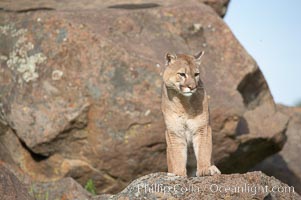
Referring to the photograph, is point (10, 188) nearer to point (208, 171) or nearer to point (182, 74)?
point (208, 171)

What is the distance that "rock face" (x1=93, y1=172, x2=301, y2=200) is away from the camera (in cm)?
819

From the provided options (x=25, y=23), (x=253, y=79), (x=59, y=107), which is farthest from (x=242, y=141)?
(x=25, y=23)

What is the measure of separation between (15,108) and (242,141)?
4.38 metres

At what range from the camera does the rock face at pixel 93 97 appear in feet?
43.7

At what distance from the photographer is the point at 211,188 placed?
8258mm

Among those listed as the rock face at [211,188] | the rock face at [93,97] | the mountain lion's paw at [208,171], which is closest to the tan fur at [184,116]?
the mountain lion's paw at [208,171]

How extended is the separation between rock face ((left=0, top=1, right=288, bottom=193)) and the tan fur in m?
2.41

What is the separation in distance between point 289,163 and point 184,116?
6.85 meters

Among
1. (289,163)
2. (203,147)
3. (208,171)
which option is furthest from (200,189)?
(289,163)

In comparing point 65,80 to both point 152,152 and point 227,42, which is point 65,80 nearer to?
point 152,152

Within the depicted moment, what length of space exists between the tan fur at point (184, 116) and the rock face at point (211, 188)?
196 centimetres

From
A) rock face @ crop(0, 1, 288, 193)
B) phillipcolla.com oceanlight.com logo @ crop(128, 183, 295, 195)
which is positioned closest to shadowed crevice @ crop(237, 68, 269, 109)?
rock face @ crop(0, 1, 288, 193)

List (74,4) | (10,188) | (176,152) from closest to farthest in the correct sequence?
(10,188) → (176,152) → (74,4)

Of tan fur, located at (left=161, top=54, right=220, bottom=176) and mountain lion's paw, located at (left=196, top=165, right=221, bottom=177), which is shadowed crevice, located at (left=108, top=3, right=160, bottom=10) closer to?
tan fur, located at (left=161, top=54, right=220, bottom=176)
